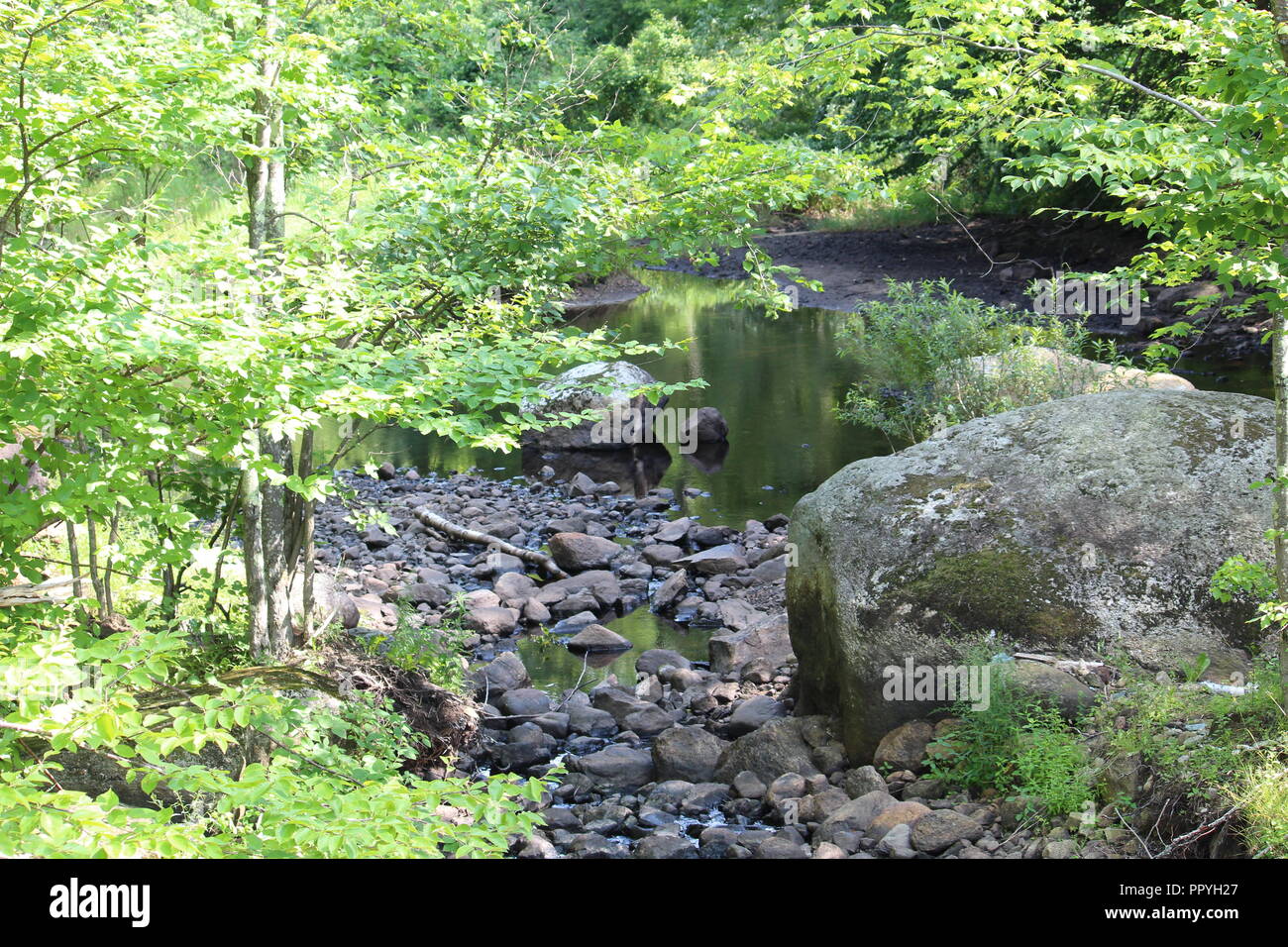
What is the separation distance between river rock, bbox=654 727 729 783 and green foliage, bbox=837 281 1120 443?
18.9 feet

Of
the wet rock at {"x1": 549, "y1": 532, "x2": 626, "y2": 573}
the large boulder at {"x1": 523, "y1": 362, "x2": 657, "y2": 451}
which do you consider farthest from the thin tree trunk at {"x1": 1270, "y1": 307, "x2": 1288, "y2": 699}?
the large boulder at {"x1": 523, "y1": 362, "x2": 657, "y2": 451}

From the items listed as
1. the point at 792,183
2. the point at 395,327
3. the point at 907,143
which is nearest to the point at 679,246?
the point at 792,183

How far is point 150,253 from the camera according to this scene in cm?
466

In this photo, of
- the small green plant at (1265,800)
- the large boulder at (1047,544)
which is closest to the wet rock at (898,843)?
the large boulder at (1047,544)

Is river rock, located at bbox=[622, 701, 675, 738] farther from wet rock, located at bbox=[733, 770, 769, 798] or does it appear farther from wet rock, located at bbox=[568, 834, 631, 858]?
wet rock, located at bbox=[568, 834, 631, 858]

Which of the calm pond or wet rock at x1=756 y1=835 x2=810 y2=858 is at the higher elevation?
the calm pond

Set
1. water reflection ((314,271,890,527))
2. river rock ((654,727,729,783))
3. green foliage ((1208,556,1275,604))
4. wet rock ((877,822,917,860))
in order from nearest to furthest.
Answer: green foliage ((1208,556,1275,604))
wet rock ((877,822,917,860))
river rock ((654,727,729,783))
water reflection ((314,271,890,527))

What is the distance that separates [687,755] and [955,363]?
7.90m

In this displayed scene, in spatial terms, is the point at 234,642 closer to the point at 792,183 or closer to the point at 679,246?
the point at 679,246

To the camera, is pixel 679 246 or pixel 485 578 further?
pixel 485 578

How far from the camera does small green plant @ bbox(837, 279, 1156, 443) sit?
11758 millimetres

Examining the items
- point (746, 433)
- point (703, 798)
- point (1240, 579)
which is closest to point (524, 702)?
point (703, 798)

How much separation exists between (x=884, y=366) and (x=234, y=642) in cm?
1089
